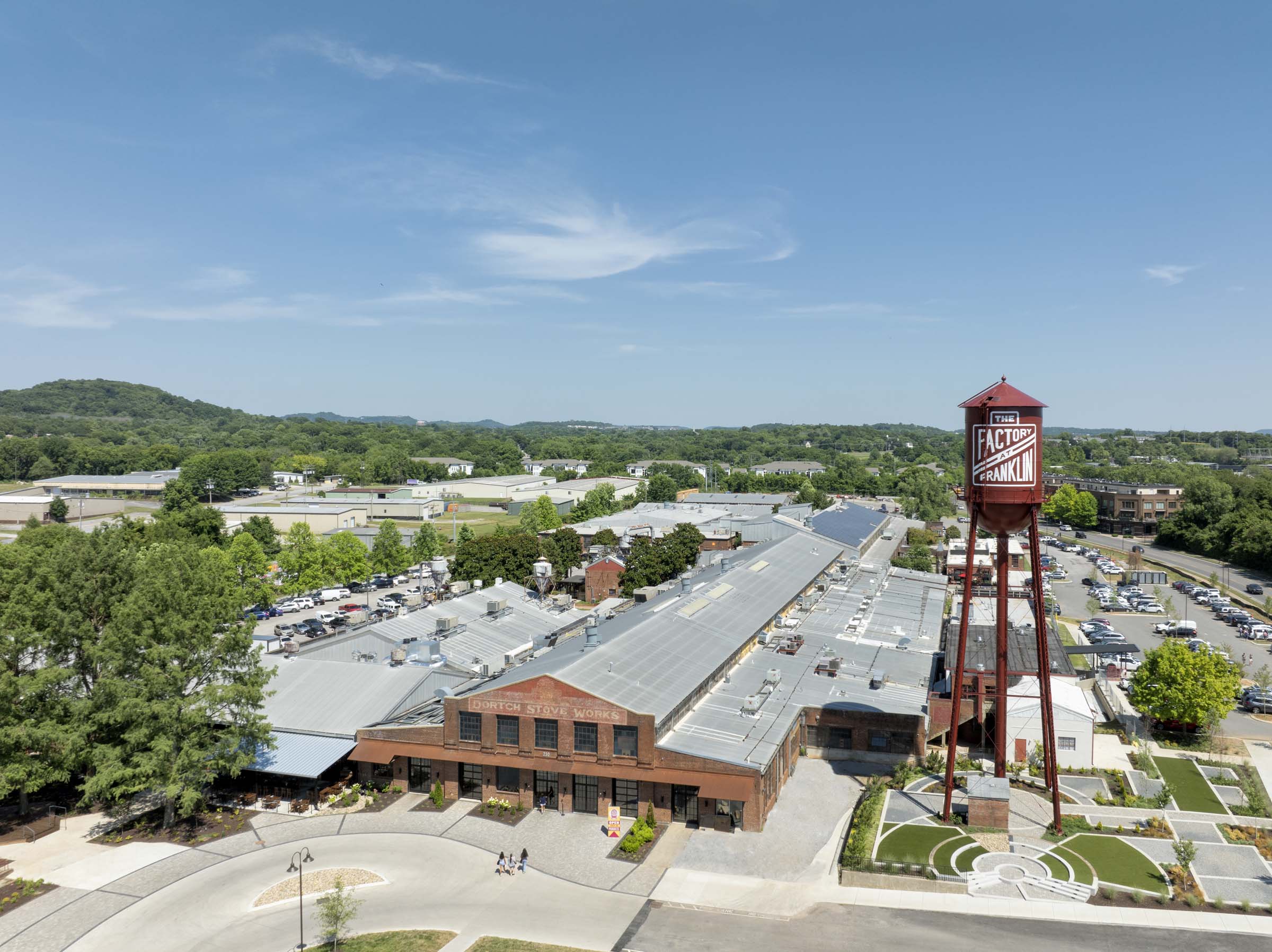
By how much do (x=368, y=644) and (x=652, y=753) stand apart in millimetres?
27311

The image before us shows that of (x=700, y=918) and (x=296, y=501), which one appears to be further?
(x=296, y=501)

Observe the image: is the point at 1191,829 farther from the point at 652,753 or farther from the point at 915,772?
the point at 652,753

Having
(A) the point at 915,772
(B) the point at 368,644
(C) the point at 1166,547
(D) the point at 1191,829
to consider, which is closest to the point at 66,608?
(B) the point at 368,644

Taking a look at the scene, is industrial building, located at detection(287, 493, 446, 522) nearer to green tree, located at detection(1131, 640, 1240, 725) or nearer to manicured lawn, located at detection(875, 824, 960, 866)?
green tree, located at detection(1131, 640, 1240, 725)

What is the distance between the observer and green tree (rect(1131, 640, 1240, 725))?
55.2 metres

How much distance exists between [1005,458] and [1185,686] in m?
26.1

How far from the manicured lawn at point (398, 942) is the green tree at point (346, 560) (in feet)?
257

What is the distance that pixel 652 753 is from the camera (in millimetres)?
43281

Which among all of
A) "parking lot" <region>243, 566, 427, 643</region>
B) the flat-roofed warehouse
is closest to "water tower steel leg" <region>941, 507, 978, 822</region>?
the flat-roofed warehouse

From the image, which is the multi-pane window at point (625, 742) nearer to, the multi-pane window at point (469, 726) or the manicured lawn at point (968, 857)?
the multi-pane window at point (469, 726)

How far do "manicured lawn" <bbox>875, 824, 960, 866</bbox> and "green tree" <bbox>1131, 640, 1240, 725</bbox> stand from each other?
2368 centimetres

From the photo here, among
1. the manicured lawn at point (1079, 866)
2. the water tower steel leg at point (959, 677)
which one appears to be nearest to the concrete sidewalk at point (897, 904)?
the manicured lawn at point (1079, 866)

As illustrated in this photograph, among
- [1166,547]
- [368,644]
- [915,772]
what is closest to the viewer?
[915,772]

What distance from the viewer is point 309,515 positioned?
158625mm
